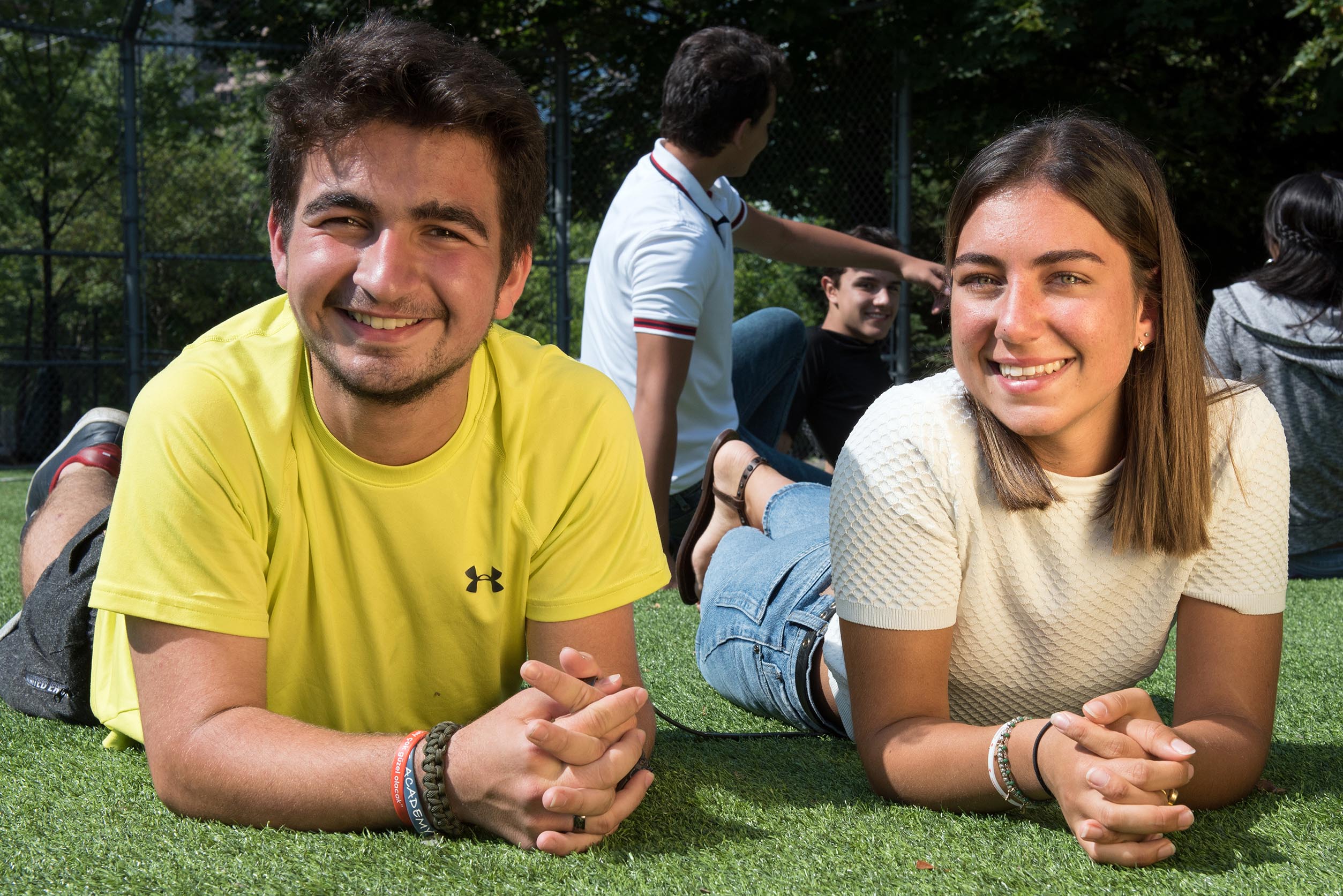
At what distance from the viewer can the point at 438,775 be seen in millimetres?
1622

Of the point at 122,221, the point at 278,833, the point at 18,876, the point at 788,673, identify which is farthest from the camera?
the point at 122,221

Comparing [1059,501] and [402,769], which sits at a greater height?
[1059,501]

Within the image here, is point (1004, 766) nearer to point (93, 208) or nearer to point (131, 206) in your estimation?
point (131, 206)

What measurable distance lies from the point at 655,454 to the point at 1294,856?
9.09 ft

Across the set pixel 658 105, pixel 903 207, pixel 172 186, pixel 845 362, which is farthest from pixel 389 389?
pixel 172 186

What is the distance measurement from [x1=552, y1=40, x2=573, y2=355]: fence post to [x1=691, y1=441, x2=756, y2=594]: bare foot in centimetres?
473

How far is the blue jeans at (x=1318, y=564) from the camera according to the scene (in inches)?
182

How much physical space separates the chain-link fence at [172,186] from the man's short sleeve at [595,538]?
6.35 metres

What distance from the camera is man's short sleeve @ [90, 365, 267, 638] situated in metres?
1.69

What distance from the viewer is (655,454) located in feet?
13.9

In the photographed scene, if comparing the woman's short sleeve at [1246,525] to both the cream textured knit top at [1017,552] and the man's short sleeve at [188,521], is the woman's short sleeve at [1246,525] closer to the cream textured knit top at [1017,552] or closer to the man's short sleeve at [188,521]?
the cream textured knit top at [1017,552]

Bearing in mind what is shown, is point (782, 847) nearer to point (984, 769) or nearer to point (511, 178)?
point (984, 769)

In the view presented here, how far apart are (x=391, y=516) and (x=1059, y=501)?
1.06 metres

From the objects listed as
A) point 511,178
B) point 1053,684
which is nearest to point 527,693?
point 511,178
